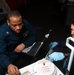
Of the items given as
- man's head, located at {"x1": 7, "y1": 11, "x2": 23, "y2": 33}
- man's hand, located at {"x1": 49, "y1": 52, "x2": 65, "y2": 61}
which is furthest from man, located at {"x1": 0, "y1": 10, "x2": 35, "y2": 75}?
man's hand, located at {"x1": 49, "y1": 52, "x2": 65, "y2": 61}

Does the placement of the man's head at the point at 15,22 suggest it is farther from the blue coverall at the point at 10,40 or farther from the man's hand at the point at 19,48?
the man's hand at the point at 19,48

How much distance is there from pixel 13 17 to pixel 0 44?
24cm

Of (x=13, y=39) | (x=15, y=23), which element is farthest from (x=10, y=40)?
(x=15, y=23)

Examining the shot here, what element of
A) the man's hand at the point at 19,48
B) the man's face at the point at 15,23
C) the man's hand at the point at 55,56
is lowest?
the man's hand at the point at 19,48

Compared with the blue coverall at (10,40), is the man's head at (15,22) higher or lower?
higher

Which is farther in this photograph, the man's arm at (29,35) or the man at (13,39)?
the man's arm at (29,35)

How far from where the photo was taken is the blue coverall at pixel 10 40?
4.97 feet

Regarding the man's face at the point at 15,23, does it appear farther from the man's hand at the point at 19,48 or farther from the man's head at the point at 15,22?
the man's hand at the point at 19,48

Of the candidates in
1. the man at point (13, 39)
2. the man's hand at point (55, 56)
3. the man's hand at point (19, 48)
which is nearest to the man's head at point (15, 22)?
the man at point (13, 39)

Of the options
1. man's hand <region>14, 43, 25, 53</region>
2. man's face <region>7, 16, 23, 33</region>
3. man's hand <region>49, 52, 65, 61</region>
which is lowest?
man's hand <region>14, 43, 25, 53</region>

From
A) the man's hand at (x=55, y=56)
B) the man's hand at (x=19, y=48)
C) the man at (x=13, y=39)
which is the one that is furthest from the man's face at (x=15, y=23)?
the man's hand at (x=55, y=56)

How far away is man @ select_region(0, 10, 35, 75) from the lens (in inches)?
57.3

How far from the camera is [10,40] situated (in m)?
1.68

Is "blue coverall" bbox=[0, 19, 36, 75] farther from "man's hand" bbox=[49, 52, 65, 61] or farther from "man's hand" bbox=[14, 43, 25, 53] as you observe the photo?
"man's hand" bbox=[49, 52, 65, 61]
